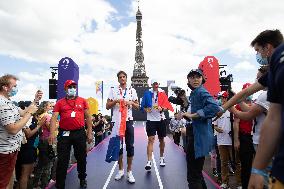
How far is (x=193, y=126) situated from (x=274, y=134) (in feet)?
9.03

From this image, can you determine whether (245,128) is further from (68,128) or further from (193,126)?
(68,128)

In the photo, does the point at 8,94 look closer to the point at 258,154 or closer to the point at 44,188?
the point at 44,188

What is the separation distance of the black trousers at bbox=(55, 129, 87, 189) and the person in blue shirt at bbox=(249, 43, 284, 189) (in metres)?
4.89

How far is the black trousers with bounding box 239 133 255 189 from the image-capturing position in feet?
16.9

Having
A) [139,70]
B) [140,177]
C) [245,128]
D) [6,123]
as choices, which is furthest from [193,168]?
[139,70]

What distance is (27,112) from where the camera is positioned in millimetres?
4465

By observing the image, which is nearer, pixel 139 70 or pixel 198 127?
pixel 198 127

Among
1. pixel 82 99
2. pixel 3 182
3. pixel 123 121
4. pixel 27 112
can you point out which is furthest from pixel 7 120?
pixel 123 121

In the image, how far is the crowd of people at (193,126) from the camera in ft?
5.68

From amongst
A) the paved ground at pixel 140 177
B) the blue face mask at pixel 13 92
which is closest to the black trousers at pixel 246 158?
the paved ground at pixel 140 177

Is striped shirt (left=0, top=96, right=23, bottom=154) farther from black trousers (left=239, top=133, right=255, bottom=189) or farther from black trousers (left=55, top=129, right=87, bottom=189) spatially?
black trousers (left=239, top=133, right=255, bottom=189)

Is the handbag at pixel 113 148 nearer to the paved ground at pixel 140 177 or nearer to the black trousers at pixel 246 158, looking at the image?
the paved ground at pixel 140 177

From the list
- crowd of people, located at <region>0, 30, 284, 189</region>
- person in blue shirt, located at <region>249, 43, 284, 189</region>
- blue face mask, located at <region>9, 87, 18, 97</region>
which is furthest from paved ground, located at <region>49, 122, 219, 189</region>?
person in blue shirt, located at <region>249, 43, 284, 189</region>

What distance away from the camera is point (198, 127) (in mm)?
4355
